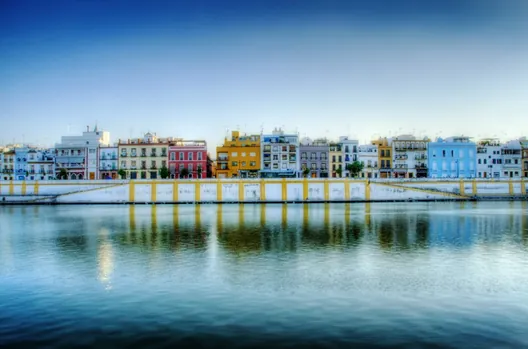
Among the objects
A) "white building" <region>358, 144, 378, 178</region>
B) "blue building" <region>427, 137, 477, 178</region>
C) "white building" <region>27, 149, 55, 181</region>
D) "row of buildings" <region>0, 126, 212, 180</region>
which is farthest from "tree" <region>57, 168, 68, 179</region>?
"blue building" <region>427, 137, 477, 178</region>

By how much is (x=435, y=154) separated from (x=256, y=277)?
90399mm

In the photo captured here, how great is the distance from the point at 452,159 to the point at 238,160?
4366 centimetres

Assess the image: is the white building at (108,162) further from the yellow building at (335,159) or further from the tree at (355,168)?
the tree at (355,168)

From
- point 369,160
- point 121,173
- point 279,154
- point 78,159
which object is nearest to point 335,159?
point 369,160

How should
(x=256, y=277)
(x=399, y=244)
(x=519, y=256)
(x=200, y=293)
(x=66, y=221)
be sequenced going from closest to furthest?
(x=200, y=293) → (x=256, y=277) → (x=519, y=256) → (x=399, y=244) → (x=66, y=221)

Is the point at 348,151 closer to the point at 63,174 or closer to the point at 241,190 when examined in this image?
the point at 241,190

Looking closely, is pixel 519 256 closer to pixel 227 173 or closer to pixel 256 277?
pixel 256 277

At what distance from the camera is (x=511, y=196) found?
283 ft

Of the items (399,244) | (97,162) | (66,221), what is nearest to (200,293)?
(399,244)

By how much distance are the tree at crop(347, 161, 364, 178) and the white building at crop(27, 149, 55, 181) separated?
59663mm

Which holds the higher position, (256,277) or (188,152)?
(188,152)

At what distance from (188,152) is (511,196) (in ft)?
193

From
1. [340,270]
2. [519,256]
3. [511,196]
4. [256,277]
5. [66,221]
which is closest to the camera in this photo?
[256,277]

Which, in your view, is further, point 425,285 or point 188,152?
point 188,152
